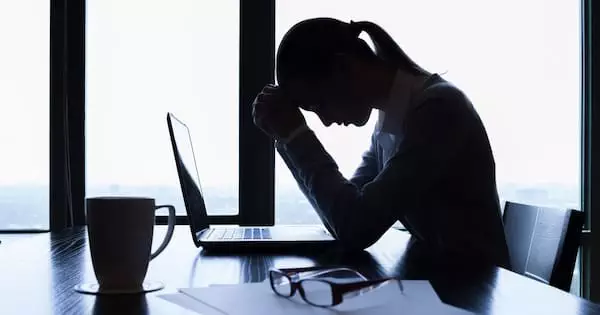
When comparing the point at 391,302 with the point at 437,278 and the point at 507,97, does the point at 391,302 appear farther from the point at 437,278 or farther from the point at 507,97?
the point at 507,97

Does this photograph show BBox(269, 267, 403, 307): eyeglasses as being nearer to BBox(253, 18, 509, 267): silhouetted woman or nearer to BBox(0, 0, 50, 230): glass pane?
BBox(253, 18, 509, 267): silhouetted woman

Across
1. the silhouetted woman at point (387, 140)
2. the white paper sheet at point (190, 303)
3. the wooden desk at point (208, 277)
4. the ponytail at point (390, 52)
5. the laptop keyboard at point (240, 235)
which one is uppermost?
the ponytail at point (390, 52)

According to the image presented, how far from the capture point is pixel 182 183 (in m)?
1.13

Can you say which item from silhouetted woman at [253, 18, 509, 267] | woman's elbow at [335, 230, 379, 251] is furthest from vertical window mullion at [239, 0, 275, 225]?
woman's elbow at [335, 230, 379, 251]

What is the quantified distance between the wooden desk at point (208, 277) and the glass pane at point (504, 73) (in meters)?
1.27

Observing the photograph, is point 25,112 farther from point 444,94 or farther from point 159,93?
point 444,94

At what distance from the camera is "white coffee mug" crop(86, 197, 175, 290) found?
0.68 meters

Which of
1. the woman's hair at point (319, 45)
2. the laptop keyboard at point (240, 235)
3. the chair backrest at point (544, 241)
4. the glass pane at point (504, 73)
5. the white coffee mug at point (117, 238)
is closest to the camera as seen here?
the white coffee mug at point (117, 238)

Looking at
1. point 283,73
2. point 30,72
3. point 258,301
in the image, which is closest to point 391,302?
point 258,301

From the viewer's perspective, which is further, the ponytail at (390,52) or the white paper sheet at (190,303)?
the ponytail at (390,52)

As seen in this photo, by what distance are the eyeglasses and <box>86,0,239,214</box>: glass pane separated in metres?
1.70

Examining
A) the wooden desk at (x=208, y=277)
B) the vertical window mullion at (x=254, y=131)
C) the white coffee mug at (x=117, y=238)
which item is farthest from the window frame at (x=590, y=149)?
the white coffee mug at (x=117, y=238)

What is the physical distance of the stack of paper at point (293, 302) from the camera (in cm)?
58

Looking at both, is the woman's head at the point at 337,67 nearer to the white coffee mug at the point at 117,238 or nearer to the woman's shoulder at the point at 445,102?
the woman's shoulder at the point at 445,102
